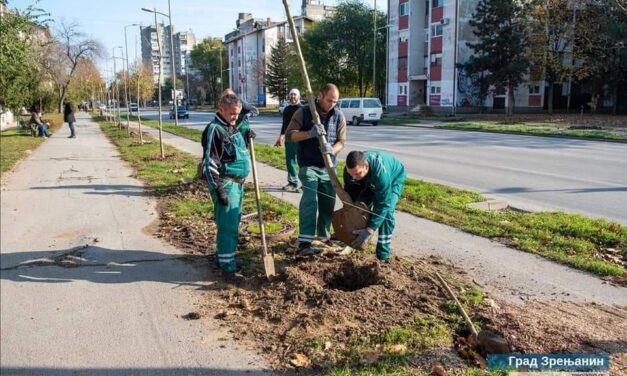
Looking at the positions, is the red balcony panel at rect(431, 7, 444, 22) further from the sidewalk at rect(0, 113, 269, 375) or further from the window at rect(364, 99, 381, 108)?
the sidewalk at rect(0, 113, 269, 375)

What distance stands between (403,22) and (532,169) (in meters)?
44.9

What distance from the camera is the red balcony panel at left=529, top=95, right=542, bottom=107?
4694 cm

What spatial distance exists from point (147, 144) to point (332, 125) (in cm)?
1601

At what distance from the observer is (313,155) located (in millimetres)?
5812

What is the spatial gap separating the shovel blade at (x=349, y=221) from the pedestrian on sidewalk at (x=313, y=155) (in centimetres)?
48

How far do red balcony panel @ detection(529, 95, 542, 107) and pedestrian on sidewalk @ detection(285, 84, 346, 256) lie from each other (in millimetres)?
45847

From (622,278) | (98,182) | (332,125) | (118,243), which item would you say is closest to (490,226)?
(622,278)

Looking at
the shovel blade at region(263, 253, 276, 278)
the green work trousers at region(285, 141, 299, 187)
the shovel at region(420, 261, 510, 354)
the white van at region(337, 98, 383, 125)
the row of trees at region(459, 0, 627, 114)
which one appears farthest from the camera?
the row of trees at region(459, 0, 627, 114)

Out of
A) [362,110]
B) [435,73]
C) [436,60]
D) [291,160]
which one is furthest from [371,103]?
[291,160]

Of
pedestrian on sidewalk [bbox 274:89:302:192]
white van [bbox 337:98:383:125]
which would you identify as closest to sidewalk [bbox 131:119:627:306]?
pedestrian on sidewalk [bbox 274:89:302:192]

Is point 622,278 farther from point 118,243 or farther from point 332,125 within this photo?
point 118,243

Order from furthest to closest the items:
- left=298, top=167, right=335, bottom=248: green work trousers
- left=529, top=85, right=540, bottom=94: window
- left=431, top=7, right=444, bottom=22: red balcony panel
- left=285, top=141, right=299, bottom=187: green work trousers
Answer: left=431, top=7, right=444, bottom=22: red balcony panel < left=529, top=85, right=540, bottom=94: window < left=285, top=141, right=299, bottom=187: green work trousers < left=298, top=167, right=335, bottom=248: green work trousers

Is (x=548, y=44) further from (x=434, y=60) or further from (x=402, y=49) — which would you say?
(x=402, y=49)

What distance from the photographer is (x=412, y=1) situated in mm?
52812
